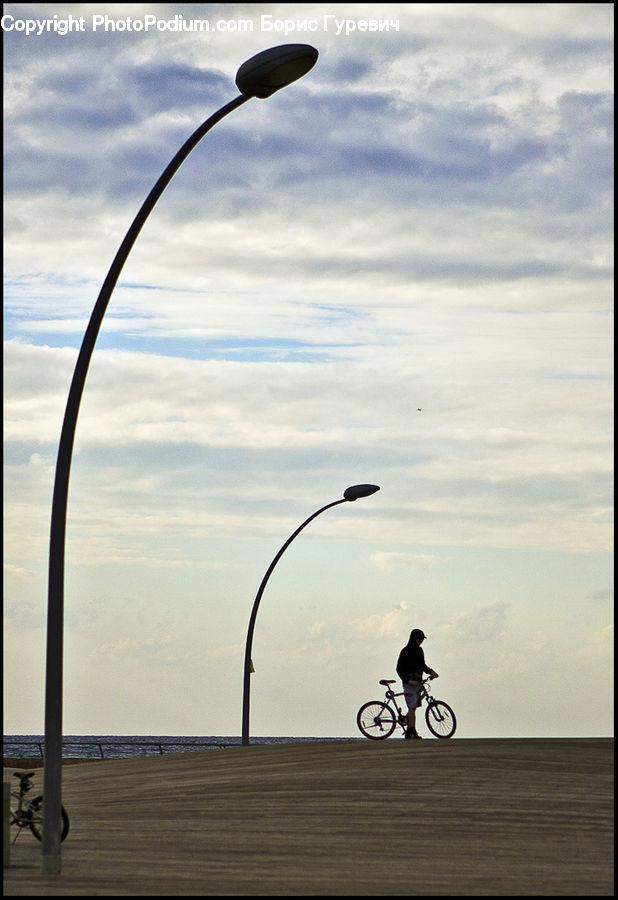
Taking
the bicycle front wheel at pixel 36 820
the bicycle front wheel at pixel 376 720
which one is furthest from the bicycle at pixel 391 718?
the bicycle front wheel at pixel 36 820

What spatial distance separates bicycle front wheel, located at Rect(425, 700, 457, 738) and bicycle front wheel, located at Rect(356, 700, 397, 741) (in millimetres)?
747

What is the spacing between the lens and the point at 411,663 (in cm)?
2234

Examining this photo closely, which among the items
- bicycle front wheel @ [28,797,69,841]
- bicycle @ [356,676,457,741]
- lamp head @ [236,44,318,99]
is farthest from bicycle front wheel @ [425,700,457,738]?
lamp head @ [236,44,318,99]

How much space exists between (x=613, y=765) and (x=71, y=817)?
7.67 metres

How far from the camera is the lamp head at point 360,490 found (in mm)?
25891

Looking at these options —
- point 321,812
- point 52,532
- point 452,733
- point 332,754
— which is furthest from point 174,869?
point 452,733

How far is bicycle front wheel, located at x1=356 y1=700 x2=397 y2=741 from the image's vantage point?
78.4 ft

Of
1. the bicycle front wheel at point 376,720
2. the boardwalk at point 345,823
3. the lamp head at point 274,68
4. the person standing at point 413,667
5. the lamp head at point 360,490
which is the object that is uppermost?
the lamp head at point 274,68

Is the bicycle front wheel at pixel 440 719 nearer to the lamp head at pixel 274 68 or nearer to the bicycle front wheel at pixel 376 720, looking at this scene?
the bicycle front wheel at pixel 376 720

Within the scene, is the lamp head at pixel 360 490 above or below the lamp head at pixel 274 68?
below

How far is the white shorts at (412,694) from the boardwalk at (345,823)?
1814 mm

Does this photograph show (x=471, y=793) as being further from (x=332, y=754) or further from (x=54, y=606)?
(x=54, y=606)

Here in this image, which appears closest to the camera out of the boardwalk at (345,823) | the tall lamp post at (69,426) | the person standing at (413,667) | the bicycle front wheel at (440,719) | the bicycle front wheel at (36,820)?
the boardwalk at (345,823)

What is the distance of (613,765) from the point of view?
18.2 metres
